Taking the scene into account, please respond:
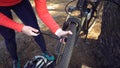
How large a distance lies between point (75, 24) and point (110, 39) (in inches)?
63.8

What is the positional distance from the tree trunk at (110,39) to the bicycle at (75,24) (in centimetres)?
64

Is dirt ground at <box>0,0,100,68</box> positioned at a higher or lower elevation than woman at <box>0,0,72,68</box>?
lower

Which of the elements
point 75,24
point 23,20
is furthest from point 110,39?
point 75,24

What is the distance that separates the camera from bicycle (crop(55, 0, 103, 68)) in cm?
266

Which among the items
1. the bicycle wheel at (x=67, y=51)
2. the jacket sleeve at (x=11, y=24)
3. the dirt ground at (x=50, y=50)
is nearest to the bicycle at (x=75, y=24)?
the bicycle wheel at (x=67, y=51)

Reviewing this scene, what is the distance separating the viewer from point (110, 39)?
4477 millimetres

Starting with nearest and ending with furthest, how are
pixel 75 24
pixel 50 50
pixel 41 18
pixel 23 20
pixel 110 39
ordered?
pixel 75 24, pixel 41 18, pixel 23 20, pixel 110 39, pixel 50 50

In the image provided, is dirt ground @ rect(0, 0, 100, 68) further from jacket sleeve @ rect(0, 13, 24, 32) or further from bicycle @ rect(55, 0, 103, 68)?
jacket sleeve @ rect(0, 13, 24, 32)

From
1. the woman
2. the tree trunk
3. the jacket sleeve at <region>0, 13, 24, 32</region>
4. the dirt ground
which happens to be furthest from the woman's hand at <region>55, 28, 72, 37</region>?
the dirt ground

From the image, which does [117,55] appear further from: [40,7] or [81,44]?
[40,7]

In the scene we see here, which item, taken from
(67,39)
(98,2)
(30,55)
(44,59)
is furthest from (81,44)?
(67,39)

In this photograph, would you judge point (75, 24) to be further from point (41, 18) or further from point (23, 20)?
point (23, 20)

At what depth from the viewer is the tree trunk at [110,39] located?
416 centimetres

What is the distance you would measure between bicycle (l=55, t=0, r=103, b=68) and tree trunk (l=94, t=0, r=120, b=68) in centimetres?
64
